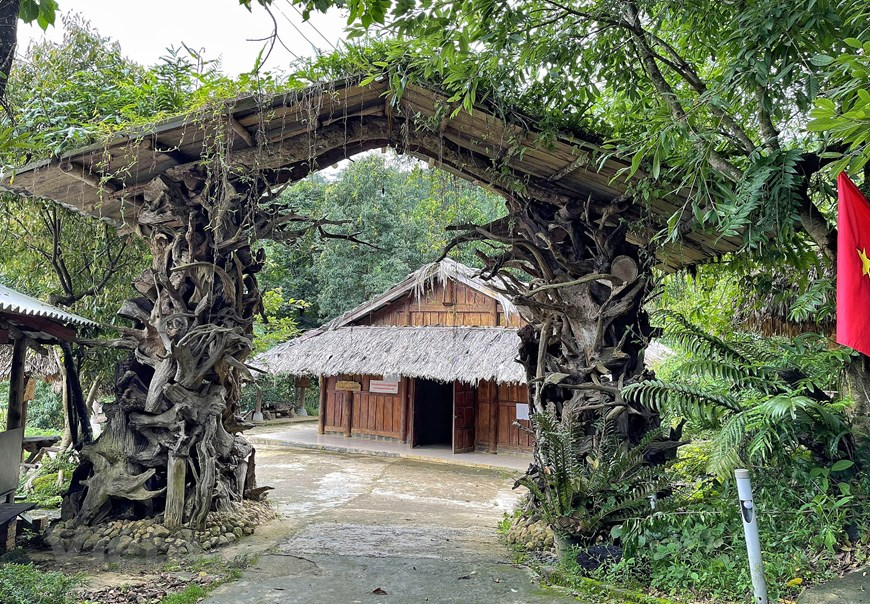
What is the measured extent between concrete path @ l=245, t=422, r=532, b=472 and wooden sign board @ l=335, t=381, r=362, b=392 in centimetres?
126

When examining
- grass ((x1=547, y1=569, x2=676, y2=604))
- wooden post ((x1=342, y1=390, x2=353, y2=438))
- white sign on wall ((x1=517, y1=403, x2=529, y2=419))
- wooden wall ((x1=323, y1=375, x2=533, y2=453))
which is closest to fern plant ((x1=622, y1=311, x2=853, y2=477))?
grass ((x1=547, y1=569, x2=676, y2=604))

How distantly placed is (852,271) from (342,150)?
14.4 ft

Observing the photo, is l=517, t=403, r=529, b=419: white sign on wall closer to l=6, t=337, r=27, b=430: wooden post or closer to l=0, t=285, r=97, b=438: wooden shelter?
l=0, t=285, r=97, b=438: wooden shelter

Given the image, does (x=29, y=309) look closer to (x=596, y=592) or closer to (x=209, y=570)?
(x=209, y=570)

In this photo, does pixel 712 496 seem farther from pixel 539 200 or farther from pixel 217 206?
pixel 217 206

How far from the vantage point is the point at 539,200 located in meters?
5.56

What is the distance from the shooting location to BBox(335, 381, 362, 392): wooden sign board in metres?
15.2

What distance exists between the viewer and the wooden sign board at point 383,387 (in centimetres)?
1462

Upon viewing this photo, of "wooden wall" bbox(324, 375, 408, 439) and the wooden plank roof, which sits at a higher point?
the wooden plank roof

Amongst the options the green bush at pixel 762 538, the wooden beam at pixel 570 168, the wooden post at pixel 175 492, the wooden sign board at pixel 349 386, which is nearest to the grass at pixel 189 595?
the wooden post at pixel 175 492

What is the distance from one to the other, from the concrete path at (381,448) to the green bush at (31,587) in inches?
343

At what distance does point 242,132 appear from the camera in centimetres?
520

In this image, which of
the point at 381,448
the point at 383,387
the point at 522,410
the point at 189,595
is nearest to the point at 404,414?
the point at 383,387

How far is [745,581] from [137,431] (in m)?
5.13
